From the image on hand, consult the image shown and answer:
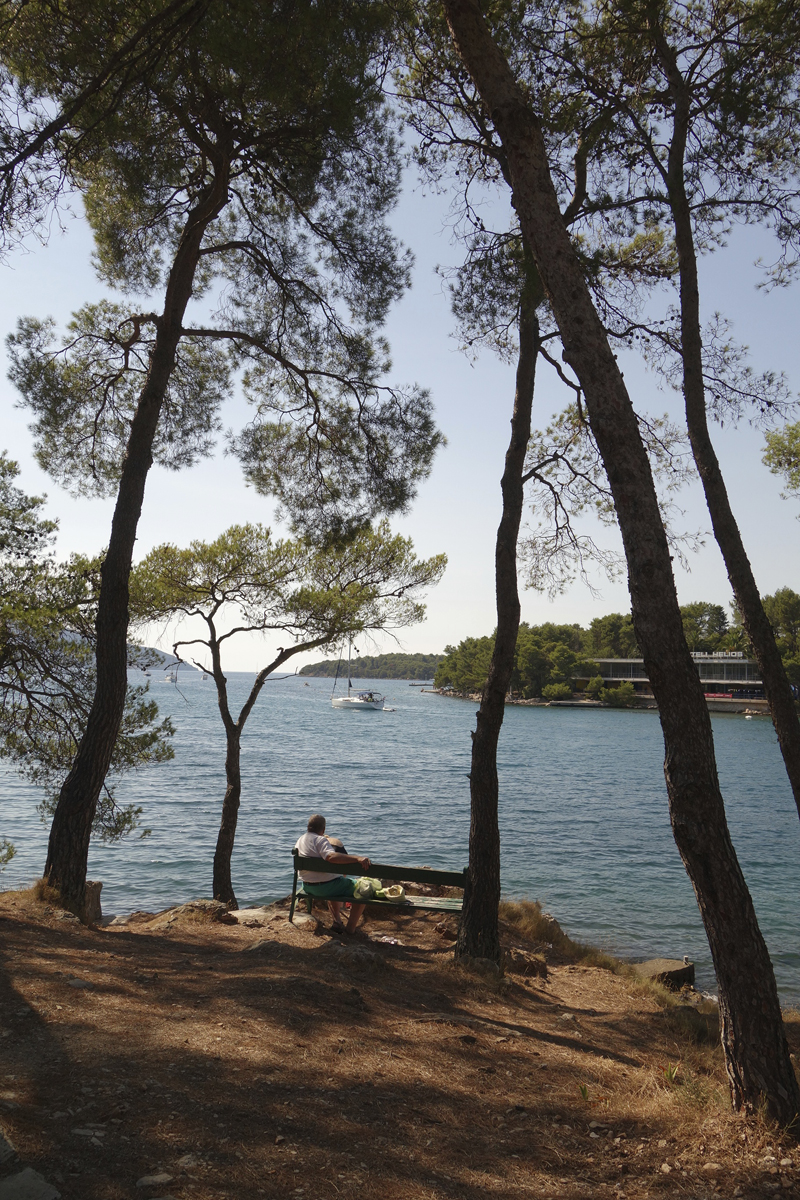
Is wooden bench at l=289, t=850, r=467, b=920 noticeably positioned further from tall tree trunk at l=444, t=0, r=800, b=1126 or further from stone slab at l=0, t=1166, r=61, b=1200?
stone slab at l=0, t=1166, r=61, b=1200

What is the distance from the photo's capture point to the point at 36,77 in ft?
20.2

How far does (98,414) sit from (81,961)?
18.5ft

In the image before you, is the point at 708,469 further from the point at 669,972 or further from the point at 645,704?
the point at 645,704

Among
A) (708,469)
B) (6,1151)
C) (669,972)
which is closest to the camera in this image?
(6,1151)

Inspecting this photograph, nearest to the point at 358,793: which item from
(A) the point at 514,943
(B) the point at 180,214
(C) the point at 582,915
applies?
(C) the point at 582,915

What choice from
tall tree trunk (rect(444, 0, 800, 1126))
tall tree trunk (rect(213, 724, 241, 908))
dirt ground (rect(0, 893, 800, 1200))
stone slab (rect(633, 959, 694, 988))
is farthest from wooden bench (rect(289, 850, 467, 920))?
tall tree trunk (rect(444, 0, 800, 1126))

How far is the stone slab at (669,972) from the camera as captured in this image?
797cm

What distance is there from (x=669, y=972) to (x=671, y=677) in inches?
240

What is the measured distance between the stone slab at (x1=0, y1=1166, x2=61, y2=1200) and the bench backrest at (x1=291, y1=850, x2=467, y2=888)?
4.41 metres

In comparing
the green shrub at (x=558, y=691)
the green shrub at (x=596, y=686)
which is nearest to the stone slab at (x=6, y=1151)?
the green shrub at (x=596, y=686)

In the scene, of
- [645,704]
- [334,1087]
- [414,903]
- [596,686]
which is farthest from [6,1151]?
[596,686]

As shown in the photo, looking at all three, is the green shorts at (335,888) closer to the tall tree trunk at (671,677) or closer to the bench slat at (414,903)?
the bench slat at (414,903)

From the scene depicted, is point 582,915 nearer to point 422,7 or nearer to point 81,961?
point 81,961

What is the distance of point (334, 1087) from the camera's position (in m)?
3.14
